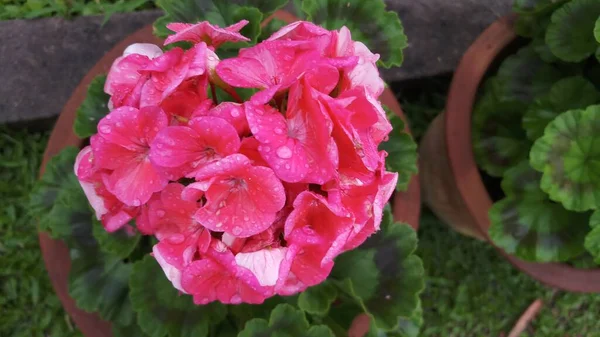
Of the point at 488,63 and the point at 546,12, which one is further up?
the point at 546,12

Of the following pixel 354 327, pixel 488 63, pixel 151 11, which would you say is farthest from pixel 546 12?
pixel 151 11

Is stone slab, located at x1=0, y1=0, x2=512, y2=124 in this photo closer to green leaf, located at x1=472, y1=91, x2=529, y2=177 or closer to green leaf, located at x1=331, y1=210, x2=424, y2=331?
green leaf, located at x1=472, y1=91, x2=529, y2=177

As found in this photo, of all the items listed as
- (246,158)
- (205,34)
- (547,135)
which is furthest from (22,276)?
(547,135)

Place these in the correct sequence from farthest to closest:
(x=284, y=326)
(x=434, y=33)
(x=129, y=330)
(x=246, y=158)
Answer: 1. (x=434, y=33)
2. (x=129, y=330)
3. (x=284, y=326)
4. (x=246, y=158)

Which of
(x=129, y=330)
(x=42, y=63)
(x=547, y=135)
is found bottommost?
(x=129, y=330)

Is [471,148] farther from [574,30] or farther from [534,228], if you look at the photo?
[574,30]

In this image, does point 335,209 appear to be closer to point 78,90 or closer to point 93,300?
point 93,300

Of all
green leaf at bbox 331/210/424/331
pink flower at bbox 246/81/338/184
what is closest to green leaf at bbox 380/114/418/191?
green leaf at bbox 331/210/424/331
